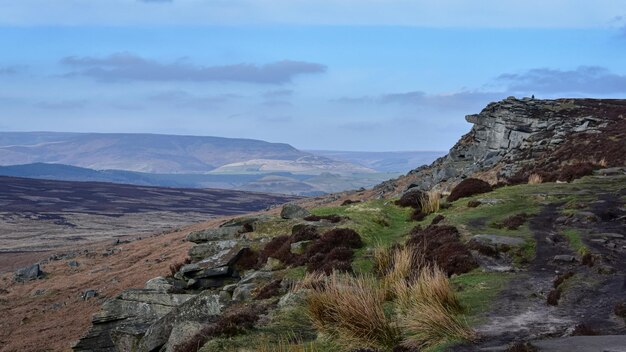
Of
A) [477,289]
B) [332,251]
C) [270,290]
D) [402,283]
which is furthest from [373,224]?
[402,283]

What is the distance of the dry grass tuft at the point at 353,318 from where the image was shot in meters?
9.95

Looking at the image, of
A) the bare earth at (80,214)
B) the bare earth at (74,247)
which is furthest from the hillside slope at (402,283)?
the bare earth at (80,214)

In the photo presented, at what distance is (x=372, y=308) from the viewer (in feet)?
33.7

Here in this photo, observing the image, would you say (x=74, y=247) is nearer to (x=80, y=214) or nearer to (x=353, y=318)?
(x=80, y=214)

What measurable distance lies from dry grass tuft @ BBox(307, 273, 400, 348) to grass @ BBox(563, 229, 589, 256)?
294 inches

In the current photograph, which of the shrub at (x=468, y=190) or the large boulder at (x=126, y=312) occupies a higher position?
the shrub at (x=468, y=190)

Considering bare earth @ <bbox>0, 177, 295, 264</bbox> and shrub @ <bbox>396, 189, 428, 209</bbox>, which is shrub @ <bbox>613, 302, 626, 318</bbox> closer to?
shrub @ <bbox>396, 189, 428, 209</bbox>

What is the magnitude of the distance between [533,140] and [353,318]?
138 feet

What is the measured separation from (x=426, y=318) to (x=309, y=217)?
1404 centimetres

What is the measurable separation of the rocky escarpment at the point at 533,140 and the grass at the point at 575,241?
15031mm

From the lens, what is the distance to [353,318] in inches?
404

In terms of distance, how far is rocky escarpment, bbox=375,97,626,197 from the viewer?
126 feet

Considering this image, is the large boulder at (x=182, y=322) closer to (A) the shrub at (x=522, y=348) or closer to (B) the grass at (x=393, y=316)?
(B) the grass at (x=393, y=316)


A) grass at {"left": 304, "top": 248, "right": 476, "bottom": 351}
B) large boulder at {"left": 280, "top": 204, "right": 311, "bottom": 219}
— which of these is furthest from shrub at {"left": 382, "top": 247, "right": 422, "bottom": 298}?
large boulder at {"left": 280, "top": 204, "right": 311, "bottom": 219}
